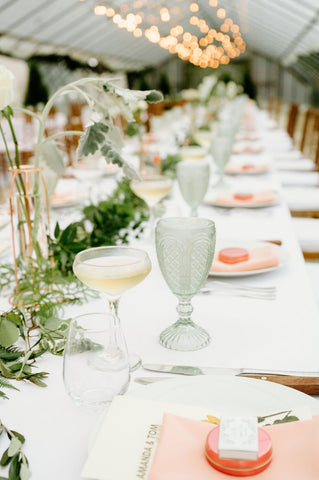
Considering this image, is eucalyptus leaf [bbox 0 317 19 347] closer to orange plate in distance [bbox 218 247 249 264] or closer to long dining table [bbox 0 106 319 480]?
long dining table [bbox 0 106 319 480]

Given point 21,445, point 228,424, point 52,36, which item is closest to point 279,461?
point 228,424

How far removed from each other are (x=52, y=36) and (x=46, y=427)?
14.3 meters

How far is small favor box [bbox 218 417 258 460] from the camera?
55 centimetres

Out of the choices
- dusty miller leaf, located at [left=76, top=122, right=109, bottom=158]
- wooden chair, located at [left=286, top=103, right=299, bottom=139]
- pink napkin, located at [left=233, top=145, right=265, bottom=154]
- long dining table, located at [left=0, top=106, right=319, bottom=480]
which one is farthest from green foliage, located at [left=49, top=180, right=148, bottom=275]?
wooden chair, located at [left=286, top=103, right=299, bottom=139]

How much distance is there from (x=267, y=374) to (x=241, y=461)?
0.28 m

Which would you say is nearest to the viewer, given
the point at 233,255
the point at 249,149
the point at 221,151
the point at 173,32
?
the point at 233,255

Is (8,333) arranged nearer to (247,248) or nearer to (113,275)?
(113,275)

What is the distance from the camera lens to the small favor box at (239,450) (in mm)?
551

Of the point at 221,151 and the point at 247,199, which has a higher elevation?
the point at 221,151

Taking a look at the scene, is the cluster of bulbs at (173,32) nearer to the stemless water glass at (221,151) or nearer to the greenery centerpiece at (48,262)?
the stemless water glass at (221,151)

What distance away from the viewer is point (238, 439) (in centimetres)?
55

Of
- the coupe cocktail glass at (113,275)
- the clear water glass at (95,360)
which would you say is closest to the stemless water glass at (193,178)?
the coupe cocktail glass at (113,275)

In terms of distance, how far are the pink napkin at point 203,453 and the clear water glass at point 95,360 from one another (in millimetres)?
95

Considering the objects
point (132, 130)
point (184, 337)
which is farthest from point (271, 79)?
point (184, 337)
